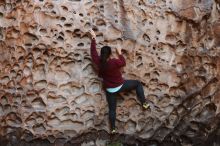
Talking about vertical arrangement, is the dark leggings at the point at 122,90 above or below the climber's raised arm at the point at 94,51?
below

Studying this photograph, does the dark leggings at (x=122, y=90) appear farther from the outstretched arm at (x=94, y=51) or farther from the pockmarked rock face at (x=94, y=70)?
the outstretched arm at (x=94, y=51)

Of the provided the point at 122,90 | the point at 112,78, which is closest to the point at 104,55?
the point at 112,78

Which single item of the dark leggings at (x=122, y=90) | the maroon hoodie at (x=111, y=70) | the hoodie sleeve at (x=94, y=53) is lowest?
the dark leggings at (x=122, y=90)

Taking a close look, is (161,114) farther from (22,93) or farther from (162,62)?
(22,93)

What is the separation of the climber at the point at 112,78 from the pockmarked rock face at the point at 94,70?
0.11 metres

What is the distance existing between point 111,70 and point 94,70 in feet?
0.80

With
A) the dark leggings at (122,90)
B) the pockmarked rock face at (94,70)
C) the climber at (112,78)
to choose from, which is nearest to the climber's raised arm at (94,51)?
the climber at (112,78)

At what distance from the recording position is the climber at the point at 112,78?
217 inches

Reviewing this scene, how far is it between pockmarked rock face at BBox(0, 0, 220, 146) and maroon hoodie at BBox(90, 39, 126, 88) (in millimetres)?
147

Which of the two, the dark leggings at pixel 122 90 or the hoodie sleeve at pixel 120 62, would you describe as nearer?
the hoodie sleeve at pixel 120 62

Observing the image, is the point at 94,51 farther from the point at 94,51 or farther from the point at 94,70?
the point at 94,70

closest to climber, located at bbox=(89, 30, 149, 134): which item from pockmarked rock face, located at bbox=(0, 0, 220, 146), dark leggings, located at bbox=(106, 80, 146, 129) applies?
dark leggings, located at bbox=(106, 80, 146, 129)

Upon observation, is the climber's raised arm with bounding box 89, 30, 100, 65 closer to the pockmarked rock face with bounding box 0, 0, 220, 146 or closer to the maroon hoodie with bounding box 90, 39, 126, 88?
the maroon hoodie with bounding box 90, 39, 126, 88

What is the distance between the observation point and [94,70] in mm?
5703
